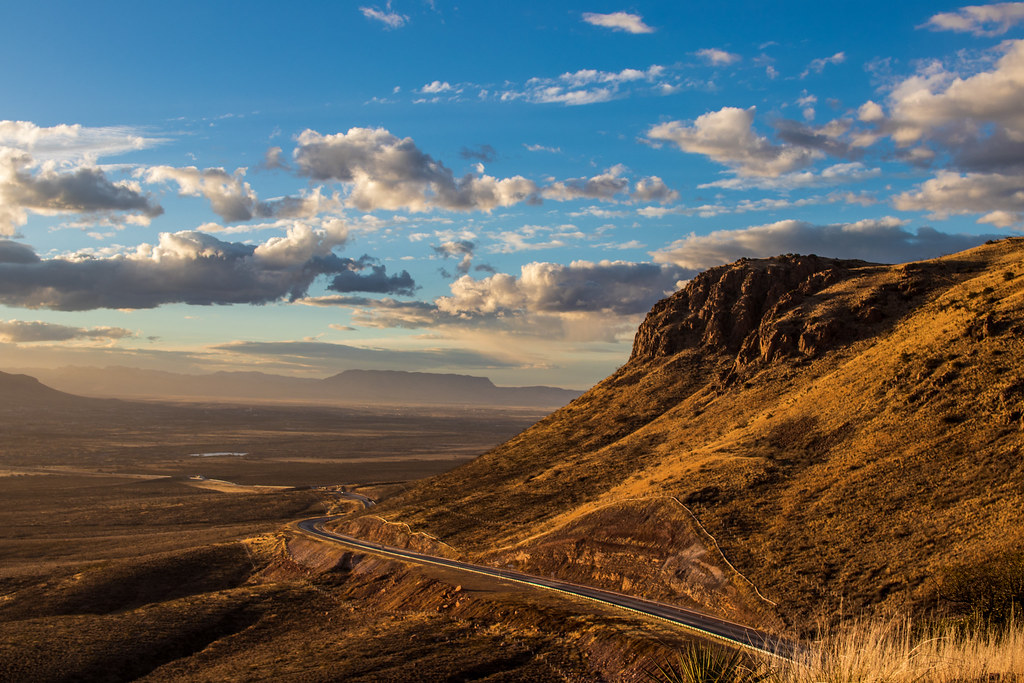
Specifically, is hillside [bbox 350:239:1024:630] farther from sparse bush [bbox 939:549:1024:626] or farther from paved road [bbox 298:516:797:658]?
paved road [bbox 298:516:797:658]

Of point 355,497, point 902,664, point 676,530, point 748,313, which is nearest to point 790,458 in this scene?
point 676,530

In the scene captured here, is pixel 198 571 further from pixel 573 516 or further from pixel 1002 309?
pixel 1002 309

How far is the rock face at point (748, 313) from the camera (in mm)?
74188

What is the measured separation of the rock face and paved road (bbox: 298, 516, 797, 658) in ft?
132

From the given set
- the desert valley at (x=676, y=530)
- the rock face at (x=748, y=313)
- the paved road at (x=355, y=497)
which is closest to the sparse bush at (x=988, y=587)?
the desert valley at (x=676, y=530)

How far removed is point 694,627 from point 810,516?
13041mm

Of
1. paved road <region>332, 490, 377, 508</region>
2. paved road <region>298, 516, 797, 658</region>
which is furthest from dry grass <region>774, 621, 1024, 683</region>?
paved road <region>332, 490, 377, 508</region>

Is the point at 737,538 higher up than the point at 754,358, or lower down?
lower down

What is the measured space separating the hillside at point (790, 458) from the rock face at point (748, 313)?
27cm

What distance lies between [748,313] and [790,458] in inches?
1456

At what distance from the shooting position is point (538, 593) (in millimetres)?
43156

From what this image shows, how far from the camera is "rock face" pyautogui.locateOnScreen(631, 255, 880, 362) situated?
74188 millimetres

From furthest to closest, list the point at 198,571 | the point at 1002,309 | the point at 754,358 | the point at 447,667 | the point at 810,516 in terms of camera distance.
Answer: the point at 754,358 < the point at 198,571 < the point at 1002,309 < the point at 810,516 < the point at 447,667

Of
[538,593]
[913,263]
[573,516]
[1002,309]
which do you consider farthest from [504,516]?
[913,263]
